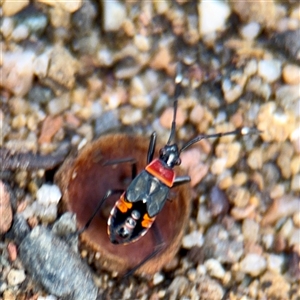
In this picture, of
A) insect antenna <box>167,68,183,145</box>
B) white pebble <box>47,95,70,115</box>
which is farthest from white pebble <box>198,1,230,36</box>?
white pebble <box>47,95,70,115</box>

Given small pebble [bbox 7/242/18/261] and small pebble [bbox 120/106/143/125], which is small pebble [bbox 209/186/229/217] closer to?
small pebble [bbox 120/106/143/125]

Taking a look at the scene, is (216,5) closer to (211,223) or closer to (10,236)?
(211,223)

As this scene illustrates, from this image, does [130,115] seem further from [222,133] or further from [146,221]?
[146,221]

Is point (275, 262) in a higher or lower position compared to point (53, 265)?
lower

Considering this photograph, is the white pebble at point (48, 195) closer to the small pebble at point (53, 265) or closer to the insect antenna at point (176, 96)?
the small pebble at point (53, 265)

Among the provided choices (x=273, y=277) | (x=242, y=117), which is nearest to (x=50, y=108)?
(x=242, y=117)

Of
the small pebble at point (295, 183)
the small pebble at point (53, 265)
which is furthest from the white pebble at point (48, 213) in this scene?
the small pebble at point (295, 183)

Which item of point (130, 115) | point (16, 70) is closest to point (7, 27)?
point (16, 70)

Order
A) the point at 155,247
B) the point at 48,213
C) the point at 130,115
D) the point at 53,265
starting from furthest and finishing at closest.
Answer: the point at 130,115, the point at 155,247, the point at 48,213, the point at 53,265
